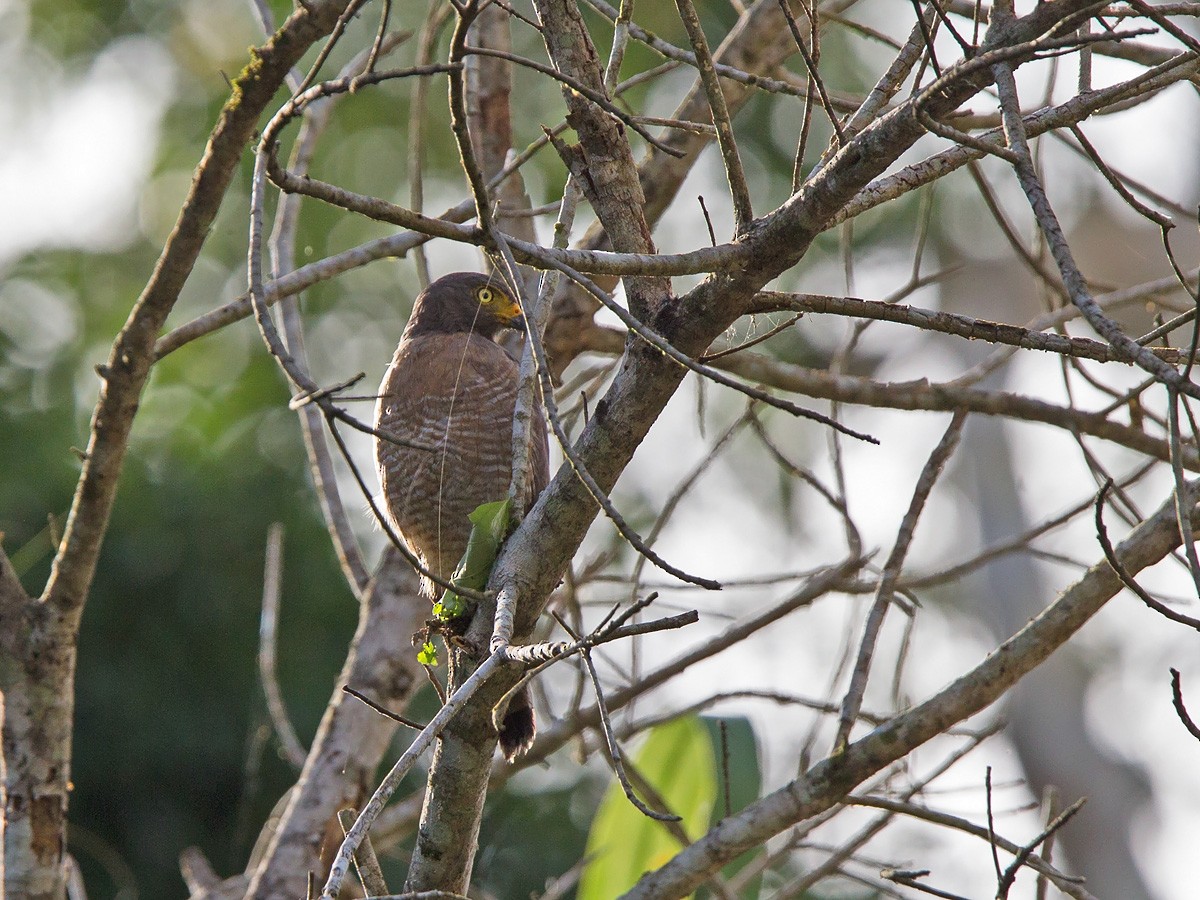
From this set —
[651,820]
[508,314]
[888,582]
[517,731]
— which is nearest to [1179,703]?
[888,582]

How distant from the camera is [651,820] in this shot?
3920 millimetres

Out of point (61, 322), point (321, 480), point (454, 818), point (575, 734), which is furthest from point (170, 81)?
point (454, 818)

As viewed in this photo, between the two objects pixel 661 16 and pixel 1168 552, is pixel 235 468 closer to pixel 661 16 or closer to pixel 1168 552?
pixel 661 16

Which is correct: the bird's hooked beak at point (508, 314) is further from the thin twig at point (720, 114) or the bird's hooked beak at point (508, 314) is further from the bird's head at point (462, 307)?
the thin twig at point (720, 114)

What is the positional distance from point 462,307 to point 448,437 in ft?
2.59

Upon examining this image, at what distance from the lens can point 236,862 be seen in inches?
237

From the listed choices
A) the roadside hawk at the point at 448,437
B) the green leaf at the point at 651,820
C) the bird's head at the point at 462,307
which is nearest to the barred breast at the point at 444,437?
the roadside hawk at the point at 448,437

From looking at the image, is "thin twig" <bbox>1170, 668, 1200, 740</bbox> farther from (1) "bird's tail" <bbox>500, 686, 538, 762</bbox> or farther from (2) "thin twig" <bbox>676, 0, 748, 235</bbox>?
(1) "bird's tail" <bbox>500, 686, 538, 762</bbox>

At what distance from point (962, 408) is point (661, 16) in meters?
7.71

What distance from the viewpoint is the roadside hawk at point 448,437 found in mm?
4074

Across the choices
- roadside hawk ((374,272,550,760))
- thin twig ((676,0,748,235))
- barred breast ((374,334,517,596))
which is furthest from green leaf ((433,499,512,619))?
barred breast ((374,334,517,596))

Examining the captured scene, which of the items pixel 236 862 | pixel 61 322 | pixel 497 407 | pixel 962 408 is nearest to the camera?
pixel 962 408

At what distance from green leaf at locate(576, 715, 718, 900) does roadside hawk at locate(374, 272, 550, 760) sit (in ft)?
3.08

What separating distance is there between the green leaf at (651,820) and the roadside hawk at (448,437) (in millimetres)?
938
